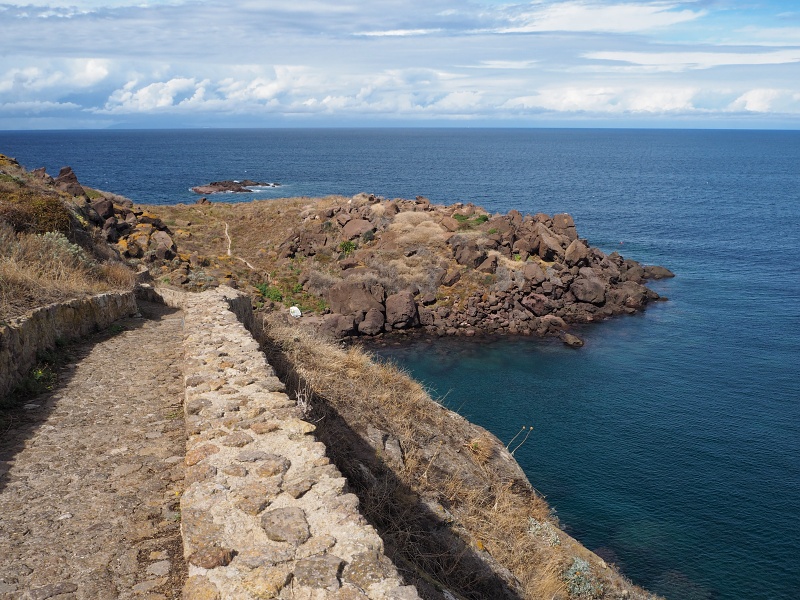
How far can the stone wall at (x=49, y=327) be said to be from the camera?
9.15 metres

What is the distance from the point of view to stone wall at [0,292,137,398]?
30.0 ft

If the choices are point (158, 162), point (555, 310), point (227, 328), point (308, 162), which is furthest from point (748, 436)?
point (158, 162)

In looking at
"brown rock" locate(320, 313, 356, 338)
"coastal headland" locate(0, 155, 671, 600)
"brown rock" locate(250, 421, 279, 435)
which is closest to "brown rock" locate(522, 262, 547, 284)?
"coastal headland" locate(0, 155, 671, 600)

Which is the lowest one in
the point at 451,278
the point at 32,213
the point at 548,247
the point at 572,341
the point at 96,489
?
the point at 572,341

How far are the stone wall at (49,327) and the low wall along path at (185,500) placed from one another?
734mm

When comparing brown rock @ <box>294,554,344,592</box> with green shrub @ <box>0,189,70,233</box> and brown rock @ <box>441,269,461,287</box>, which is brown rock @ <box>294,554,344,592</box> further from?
brown rock @ <box>441,269,461,287</box>

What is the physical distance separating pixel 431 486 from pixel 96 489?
21.4 feet

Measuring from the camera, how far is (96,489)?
22.5ft

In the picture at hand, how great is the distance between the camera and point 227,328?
1135 centimetres

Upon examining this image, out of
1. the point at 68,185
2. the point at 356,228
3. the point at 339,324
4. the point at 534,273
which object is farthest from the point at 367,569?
the point at 356,228

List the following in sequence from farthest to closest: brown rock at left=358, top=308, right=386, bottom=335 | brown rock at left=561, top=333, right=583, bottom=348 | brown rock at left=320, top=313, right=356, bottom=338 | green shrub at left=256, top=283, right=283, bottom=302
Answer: green shrub at left=256, top=283, right=283, bottom=302, brown rock at left=358, top=308, right=386, bottom=335, brown rock at left=320, top=313, right=356, bottom=338, brown rock at left=561, top=333, right=583, bottom=348

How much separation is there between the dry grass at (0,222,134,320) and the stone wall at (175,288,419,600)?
4959 mm

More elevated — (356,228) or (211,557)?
(211,557)

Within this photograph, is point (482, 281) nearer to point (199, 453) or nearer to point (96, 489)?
point (199, 453)
